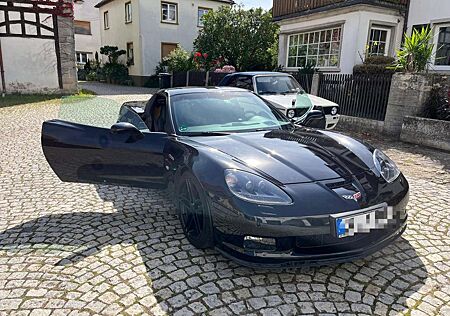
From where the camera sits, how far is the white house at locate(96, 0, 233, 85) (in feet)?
76.7

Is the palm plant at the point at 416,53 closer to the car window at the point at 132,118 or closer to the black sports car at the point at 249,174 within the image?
the black sports car at the point at 249,174

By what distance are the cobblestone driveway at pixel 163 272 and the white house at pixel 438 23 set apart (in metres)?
9.66

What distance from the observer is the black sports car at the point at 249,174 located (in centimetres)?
233

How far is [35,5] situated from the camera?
549 inches

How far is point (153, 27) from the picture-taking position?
77.8ft

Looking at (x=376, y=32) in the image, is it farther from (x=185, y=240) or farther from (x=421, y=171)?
(x=185, y=240)

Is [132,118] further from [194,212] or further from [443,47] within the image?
[443,47]

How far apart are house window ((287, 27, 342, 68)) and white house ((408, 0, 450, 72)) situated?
2677 millimetres

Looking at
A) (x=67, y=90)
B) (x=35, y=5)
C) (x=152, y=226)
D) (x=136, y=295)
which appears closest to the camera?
(x=136, y=295)

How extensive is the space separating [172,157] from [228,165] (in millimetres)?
796

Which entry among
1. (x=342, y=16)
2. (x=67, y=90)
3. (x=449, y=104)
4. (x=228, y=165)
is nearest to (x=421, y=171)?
(x=449, y=104)

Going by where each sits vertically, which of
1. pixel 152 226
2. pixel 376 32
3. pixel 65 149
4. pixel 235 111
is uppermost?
pixel 376 32

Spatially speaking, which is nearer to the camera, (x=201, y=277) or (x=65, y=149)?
(x=201, y=277)

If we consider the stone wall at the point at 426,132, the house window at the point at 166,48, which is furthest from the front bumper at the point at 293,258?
the house window at the point at 166,48
